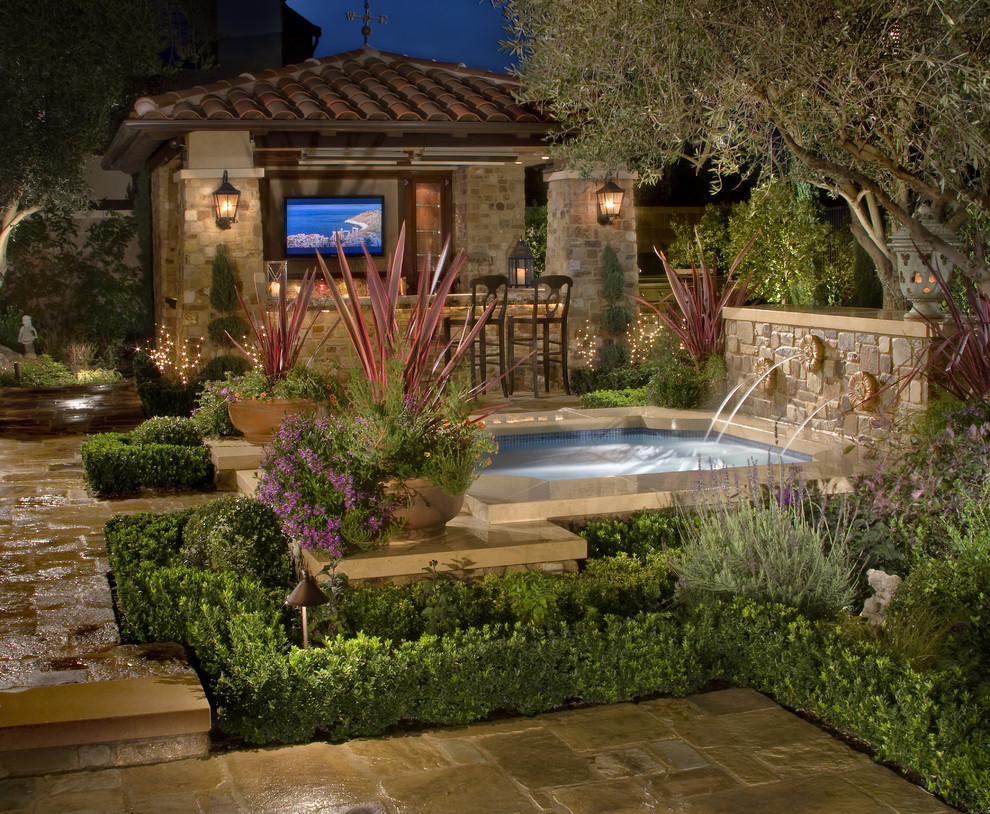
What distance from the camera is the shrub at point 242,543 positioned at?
540 centimetres

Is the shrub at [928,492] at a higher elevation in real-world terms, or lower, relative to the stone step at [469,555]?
higher

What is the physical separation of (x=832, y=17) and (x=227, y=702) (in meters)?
5.06

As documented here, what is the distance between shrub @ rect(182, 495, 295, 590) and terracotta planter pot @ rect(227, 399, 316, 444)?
255cm

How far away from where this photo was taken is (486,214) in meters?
16.7

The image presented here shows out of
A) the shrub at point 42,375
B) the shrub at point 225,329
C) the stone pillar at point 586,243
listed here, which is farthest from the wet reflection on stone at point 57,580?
the stone pillar at point 586,243

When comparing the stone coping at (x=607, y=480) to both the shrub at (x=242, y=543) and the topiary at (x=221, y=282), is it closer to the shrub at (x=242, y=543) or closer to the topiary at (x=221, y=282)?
the shrub at (x=242, y=543)

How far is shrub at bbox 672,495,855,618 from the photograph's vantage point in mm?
4812

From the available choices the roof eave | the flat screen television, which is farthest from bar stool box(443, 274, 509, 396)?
the flat screen television

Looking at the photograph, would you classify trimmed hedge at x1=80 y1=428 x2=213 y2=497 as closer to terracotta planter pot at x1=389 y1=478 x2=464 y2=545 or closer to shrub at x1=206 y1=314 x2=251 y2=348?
shrub at x1=206 y1=314 x2=251 y2=348

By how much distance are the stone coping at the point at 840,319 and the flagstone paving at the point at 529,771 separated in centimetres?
385

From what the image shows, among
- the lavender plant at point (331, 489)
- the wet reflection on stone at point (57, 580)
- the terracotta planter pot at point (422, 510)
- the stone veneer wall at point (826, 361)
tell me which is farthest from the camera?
the stone veneer wall at point (826, 361)

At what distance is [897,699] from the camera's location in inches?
143

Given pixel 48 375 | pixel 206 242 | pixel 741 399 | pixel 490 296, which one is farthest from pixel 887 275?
pixel 48 375

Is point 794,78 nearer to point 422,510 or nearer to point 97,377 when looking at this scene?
point 422,510
